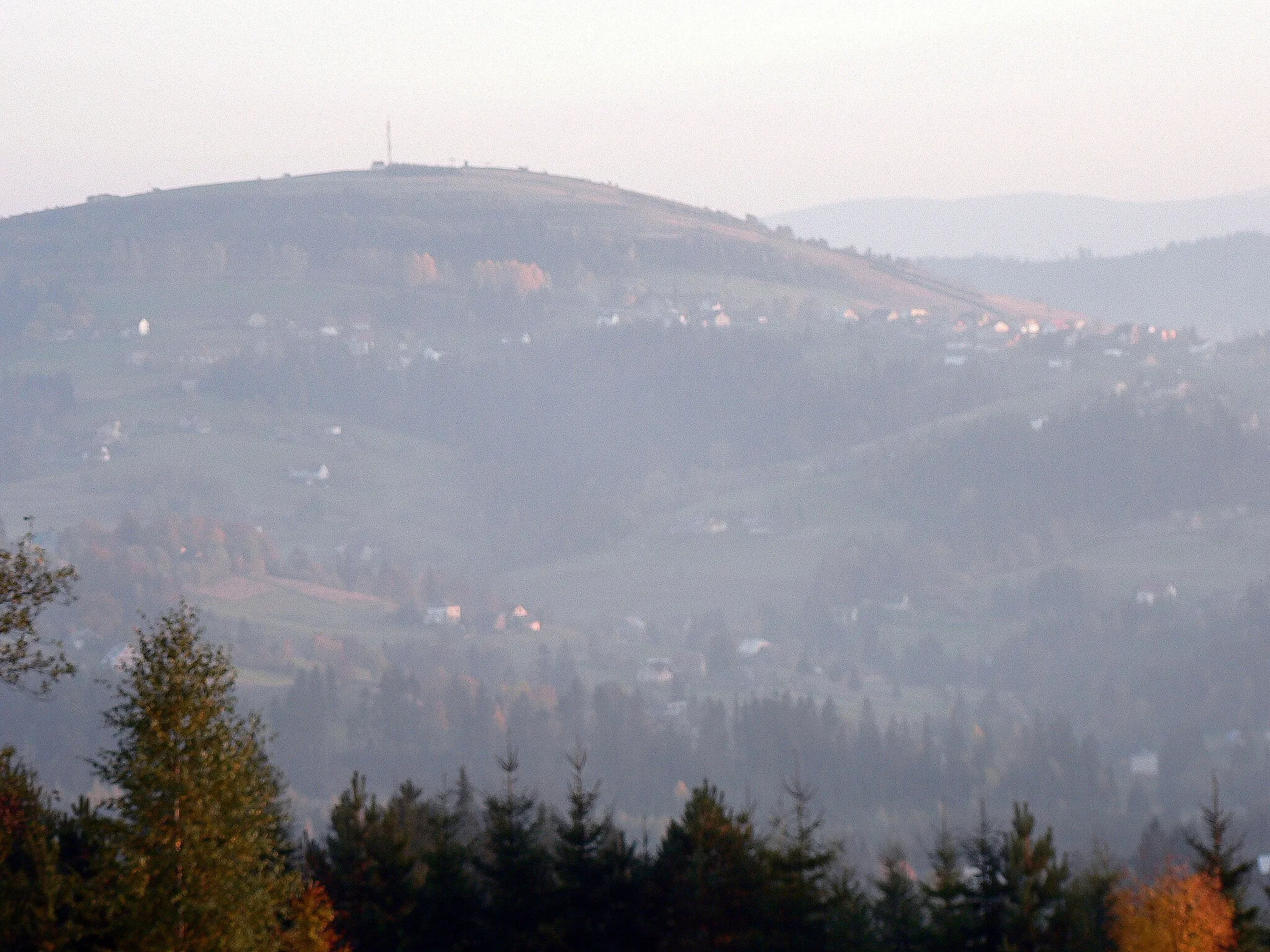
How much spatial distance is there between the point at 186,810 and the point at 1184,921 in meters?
16.9

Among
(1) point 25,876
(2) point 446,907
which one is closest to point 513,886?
(2) point 446,907

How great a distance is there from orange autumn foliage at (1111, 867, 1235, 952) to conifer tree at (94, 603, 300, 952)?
1526 cm

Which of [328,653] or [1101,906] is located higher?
[328,653]

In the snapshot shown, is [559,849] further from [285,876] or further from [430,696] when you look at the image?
[430,696]

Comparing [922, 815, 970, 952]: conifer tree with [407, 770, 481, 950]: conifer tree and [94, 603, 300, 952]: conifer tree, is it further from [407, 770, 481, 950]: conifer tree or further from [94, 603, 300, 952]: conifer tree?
[94, 603, 300, 952]: conifer tree

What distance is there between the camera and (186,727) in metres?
22.8

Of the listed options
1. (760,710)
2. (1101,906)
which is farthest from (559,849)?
(760,710)

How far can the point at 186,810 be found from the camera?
73.8 feet

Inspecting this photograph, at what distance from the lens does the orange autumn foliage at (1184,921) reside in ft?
94.0

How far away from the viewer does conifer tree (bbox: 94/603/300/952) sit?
22.2m

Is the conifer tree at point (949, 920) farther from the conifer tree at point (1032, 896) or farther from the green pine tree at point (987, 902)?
the conifer tree at point (1032, 896)

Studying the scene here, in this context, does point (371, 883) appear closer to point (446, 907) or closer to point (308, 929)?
point (446, 907)

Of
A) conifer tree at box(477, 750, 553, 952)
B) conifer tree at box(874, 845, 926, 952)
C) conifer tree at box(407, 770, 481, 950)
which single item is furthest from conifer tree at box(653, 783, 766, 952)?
conifer tree at box(407, 770, 481, 950)

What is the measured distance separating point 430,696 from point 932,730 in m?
52.1
